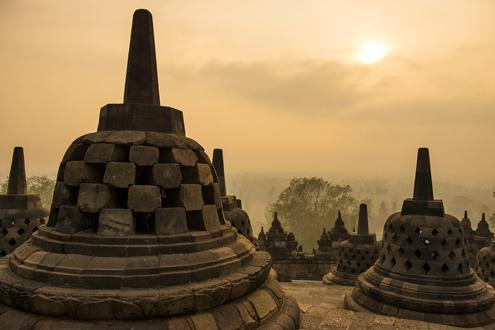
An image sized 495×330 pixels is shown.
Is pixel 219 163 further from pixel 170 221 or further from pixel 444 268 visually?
pixel 170 221

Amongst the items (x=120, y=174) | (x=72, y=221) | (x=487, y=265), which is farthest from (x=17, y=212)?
(x=487, y=265)

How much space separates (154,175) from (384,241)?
7615 mm

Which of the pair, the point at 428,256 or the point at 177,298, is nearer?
the point at 177,298

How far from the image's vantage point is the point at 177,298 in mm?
3197

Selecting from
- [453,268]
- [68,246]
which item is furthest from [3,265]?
[453,268]

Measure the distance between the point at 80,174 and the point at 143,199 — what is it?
83cm

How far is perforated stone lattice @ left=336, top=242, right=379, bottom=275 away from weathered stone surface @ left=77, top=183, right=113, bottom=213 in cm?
1164

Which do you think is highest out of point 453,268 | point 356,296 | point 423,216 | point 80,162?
point 80,162

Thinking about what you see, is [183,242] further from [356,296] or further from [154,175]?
[356,296]

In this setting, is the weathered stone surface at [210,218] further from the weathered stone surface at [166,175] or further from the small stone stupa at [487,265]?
the small stone stupa at [487,265]

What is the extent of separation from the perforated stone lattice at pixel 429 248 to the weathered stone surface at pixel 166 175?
7030mm

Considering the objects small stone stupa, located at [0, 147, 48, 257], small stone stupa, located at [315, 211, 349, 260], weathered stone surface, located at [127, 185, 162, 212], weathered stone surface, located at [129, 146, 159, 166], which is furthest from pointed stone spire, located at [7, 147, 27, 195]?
small stone stupa, located at [315, 211, 349, 260]

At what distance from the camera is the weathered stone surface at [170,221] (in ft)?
12.2

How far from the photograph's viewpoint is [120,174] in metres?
3.71
